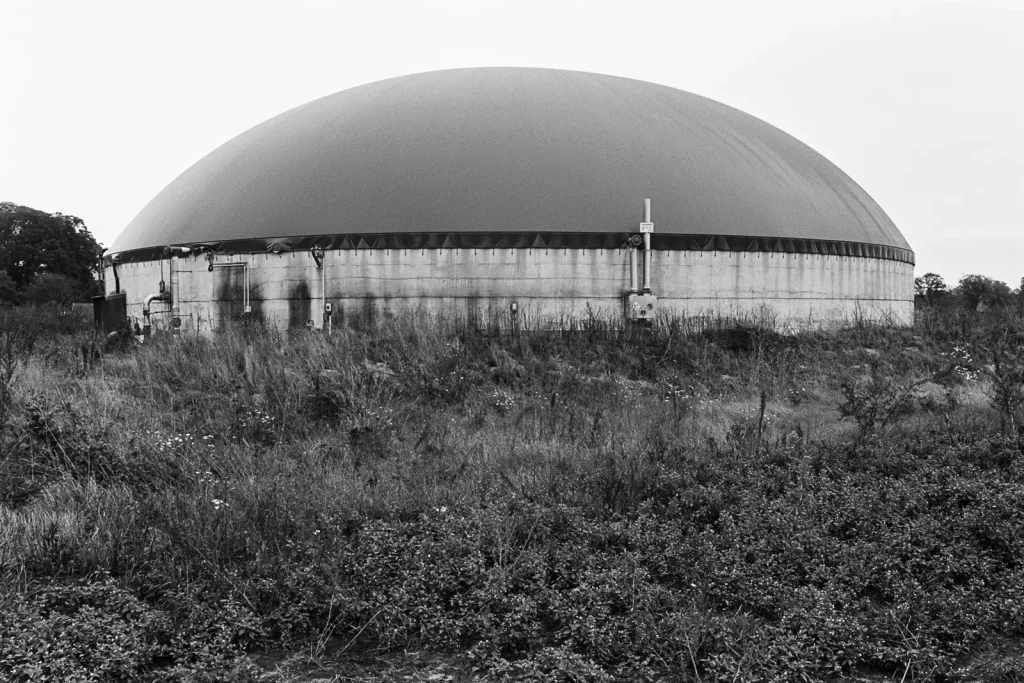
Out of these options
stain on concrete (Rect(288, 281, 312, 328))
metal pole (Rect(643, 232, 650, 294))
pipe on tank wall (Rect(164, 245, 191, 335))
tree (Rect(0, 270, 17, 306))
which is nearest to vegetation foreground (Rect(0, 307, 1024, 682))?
metal pole (Rect(643, 232, 650, 294))

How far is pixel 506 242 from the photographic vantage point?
1841cm

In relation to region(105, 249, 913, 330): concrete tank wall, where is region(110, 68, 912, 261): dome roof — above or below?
above

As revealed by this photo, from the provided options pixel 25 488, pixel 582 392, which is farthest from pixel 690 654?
pixel 582 392

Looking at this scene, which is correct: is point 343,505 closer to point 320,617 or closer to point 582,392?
point 320,617

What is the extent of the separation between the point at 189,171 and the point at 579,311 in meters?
13.8

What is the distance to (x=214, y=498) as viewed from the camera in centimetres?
709

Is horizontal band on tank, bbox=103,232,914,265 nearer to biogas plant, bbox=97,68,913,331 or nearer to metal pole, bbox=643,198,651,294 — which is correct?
biogas plant, bbox=97,68,913,331

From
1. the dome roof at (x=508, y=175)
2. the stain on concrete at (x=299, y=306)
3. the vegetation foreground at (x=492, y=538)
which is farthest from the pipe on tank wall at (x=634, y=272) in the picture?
the stain on concrete at (x=299, y=306)

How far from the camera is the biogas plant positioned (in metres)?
18.6

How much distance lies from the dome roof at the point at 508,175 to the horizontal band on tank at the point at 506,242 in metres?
0.08

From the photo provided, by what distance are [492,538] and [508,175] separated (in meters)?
13.8

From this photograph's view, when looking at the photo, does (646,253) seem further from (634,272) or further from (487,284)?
(487,284)

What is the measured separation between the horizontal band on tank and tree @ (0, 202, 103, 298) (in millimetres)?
37856

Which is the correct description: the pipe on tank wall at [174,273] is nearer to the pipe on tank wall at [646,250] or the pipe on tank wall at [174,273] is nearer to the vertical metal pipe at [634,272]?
the vertical metal pipe at [634,272]
